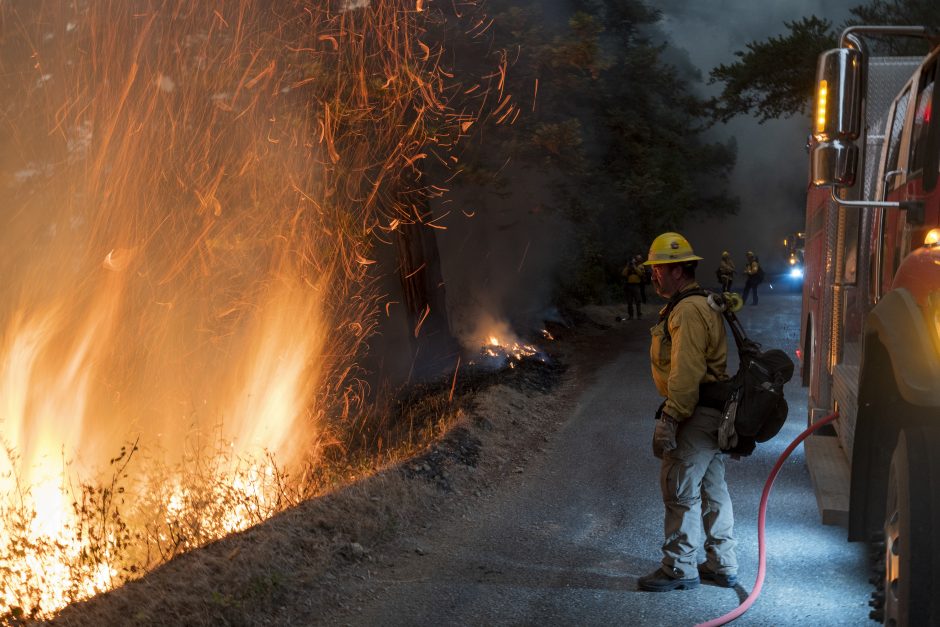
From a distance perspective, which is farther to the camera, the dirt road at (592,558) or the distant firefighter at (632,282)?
the distant firefighter at (632,282)

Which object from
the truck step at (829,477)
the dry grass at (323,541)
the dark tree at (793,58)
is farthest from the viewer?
the dark tree at (793,58)

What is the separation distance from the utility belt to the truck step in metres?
0.63

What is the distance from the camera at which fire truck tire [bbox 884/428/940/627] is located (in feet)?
11.5

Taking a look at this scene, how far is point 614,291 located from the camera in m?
31.5

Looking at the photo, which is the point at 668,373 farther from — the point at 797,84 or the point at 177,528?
the point at 797,84

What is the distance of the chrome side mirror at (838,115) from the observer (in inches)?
176

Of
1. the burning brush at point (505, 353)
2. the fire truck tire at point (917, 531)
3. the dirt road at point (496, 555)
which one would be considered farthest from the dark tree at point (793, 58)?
the fire truck tire at point (917, 531)

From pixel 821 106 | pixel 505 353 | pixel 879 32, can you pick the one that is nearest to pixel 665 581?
pixel 821 106

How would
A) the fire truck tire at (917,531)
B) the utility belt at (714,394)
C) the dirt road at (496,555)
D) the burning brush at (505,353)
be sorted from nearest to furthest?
the fire truck tire at (917,531), the dirt road at (496,555), the utility belt at (714,394), the burning brush at (505,353)

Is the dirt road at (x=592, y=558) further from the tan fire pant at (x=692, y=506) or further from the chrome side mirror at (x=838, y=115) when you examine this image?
the chrome side mirror at (x=838, y=115)

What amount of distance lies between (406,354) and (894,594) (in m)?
15.9

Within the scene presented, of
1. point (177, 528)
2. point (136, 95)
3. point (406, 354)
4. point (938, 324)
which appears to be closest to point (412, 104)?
point (136, 95)

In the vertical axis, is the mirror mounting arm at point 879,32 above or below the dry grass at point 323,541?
above

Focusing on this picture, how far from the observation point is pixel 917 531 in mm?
3549
